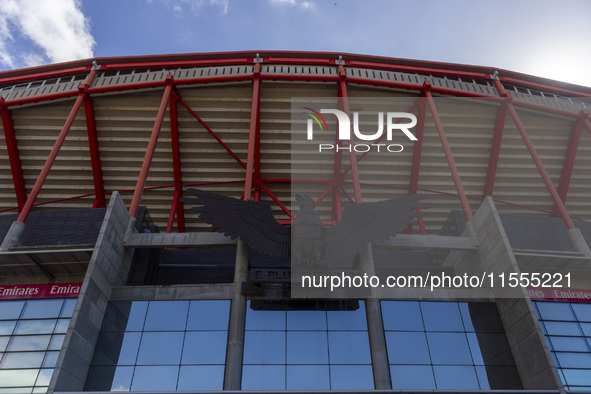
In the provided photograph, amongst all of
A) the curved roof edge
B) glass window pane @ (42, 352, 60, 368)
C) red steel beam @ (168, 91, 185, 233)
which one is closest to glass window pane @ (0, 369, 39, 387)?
glass window pane @ (42, 352, 60, 368)

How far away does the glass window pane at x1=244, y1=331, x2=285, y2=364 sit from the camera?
1617cm

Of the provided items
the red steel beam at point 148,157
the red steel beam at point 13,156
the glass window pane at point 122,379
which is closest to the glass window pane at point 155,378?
the glass window pane at point 122,379

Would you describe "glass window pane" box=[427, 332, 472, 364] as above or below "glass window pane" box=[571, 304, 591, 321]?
below

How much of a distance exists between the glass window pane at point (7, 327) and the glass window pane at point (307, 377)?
40.9 feet

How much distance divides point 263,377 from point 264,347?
1.17 meters

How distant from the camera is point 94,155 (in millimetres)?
28281

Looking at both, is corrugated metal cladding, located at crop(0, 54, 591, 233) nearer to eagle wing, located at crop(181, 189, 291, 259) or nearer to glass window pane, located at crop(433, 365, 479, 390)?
eagle wing, located at crop(181, 189, 291, 259)

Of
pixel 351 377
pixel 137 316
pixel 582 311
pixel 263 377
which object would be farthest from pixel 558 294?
pixel 137 316

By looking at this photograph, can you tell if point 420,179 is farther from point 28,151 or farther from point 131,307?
point 28,151

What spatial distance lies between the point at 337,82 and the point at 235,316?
17.4m

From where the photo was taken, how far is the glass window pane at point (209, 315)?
17.0m

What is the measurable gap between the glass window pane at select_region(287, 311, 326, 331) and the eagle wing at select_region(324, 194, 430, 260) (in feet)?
8.40

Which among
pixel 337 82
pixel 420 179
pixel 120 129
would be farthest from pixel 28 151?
pixel 420 179

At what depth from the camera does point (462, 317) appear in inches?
699
